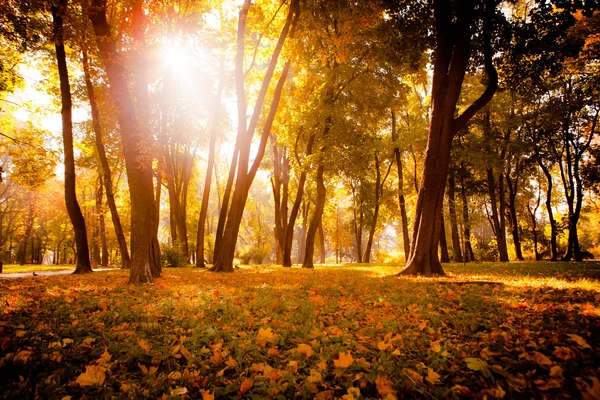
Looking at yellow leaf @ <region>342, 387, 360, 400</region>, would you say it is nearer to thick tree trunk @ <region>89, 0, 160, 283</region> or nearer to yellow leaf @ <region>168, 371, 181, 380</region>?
yellow leaf @ <region>168, 371, 181, 380</region>

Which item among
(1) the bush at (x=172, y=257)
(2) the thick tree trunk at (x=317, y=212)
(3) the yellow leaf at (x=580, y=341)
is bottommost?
(1) the bush at (x=172, y=257)

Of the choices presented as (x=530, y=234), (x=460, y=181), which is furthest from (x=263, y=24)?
(x=530, y=234)

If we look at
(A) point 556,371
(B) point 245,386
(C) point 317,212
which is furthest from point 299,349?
(C) point 317,212

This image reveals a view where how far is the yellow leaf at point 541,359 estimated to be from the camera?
2271mm

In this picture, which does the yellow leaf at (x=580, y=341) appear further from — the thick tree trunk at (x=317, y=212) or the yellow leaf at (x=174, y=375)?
the thick tree trunk at (x=317, y=212)

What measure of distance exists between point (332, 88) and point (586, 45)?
10094mm

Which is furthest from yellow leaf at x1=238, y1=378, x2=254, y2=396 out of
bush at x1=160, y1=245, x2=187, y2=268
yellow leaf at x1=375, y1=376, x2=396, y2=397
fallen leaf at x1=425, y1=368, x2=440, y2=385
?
bush at x1=160, y1=245, x2=187, y2=268

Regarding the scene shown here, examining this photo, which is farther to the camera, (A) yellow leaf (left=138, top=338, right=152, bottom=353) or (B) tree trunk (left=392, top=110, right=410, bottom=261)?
(B) tree trunk (left=392, top=110, right=410, bottom=261)

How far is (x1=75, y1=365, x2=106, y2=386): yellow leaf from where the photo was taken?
1985 mm

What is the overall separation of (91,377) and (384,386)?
6.97 ft

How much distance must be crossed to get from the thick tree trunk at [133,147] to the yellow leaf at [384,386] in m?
6.96

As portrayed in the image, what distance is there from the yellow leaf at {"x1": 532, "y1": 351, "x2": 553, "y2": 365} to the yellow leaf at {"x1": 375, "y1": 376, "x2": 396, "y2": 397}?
1287 mm

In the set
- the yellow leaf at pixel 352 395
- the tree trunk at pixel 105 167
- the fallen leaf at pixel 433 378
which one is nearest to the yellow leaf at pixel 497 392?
the fallen leaf at pixel 433 378

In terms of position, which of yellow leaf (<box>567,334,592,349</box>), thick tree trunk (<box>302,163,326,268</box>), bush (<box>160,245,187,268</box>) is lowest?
bush (<box>160,245,187,268</box>)
